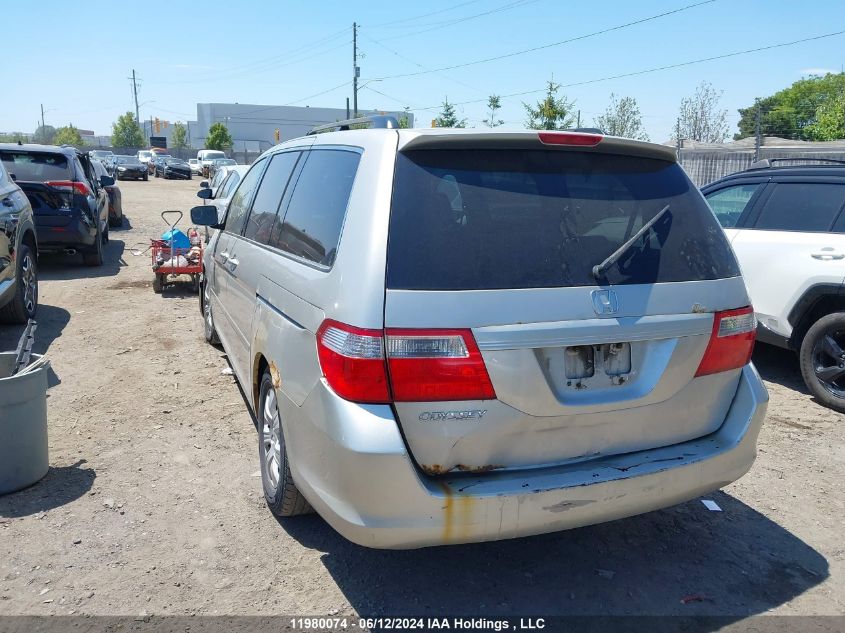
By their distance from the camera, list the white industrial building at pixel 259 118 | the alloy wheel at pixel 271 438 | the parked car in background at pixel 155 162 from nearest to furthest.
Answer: the alloy wheel at pixel 271 438
the parked car in background at pixel 155 162
the white industrial building at pixel 259 118

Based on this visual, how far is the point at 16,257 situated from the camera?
694 centimetres

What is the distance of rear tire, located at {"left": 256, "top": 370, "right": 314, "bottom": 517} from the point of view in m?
3.35

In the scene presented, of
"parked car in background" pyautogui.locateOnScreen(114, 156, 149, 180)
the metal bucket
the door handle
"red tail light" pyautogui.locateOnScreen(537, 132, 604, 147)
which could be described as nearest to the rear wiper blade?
"red tail light" pyautogui.locateOnScreen(537, 132, 604, 147)

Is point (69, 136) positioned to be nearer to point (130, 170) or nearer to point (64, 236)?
point (130, 170)

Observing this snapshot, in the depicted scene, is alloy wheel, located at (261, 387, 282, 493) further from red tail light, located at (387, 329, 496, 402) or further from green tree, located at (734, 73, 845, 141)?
green tree, located at (734, 73, 845, 141)

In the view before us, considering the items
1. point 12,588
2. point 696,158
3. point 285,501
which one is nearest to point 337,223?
point 285,501

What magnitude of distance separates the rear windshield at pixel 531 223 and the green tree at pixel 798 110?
46308 mm

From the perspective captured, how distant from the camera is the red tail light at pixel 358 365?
8.41 ft

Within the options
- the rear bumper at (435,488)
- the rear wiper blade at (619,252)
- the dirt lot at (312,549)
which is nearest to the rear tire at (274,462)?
the dirt lot at (312,549)

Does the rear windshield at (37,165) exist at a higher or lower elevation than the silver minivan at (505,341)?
higher

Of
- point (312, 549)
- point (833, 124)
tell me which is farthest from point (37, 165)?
point (833, 124)

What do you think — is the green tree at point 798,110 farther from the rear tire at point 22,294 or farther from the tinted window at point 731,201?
the rear tire at point 22,294

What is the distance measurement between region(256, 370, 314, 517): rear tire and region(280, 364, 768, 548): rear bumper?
378 millimetres

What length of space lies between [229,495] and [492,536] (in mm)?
1917
